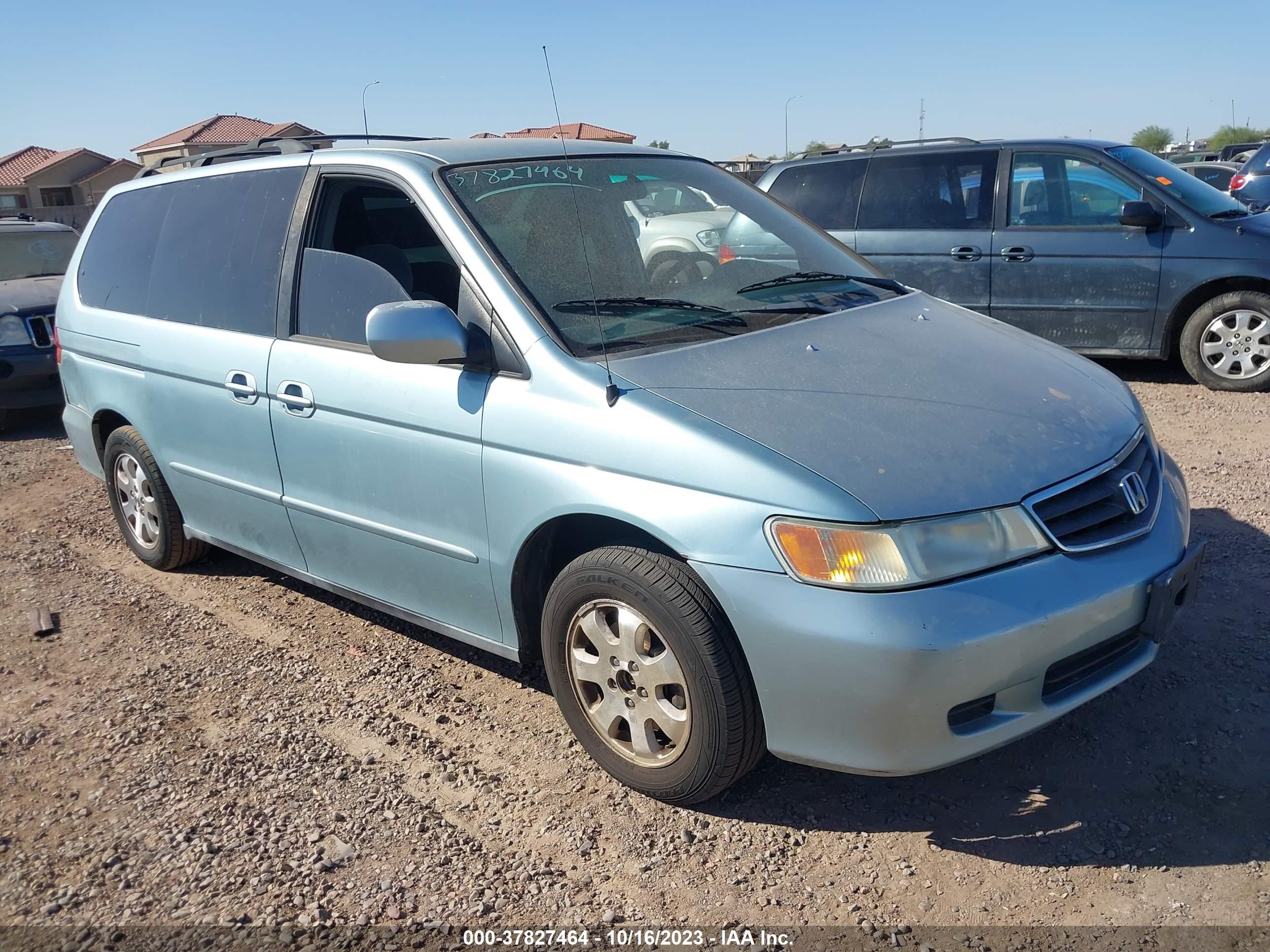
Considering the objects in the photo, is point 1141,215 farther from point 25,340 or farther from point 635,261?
point 25,340

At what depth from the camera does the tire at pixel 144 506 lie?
15.5ft

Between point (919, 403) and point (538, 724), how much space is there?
1.64 m

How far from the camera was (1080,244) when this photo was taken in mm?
7289

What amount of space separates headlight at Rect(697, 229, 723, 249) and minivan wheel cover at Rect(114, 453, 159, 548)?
2869 millimetres

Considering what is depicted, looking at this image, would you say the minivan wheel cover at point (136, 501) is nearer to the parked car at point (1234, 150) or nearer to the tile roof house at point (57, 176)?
the parked car at point (1234, 150)

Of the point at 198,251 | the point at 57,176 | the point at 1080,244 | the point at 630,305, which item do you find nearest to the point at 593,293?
the point at 630,305

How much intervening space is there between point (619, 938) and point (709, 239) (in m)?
2.38

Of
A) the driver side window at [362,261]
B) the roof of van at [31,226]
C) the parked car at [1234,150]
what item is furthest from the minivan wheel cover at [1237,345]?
the parked car at [1234,150]

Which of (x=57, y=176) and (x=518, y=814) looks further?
(x=57, y=176)

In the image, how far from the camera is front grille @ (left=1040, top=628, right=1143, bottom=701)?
8.55ft

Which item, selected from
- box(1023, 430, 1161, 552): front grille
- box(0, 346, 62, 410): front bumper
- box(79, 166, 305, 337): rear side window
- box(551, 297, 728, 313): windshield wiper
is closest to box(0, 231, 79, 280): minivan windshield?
box(0, 346, 62, 410): front bumper

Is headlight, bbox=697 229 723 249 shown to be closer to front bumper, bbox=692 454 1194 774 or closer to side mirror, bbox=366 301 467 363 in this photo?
side mirror, bbox=366 301 467 363

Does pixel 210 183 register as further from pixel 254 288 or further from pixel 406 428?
pixel 406 428

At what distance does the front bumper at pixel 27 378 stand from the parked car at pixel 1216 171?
17044 millimetres
